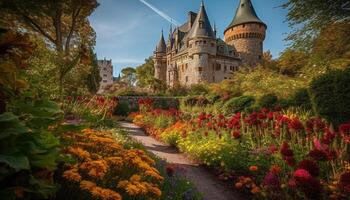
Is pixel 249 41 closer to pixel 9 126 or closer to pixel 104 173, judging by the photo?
pixel 104 173

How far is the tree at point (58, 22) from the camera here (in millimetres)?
7259

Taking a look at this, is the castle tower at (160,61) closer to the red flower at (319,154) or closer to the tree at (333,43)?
the tree at (333,43)

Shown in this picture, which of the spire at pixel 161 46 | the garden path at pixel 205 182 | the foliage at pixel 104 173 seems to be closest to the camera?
the foliage at pixel 104 173

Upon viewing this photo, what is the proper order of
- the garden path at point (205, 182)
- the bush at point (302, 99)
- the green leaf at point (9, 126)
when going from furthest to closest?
1. the bush at point (302, 99)
2. the garden path at point (205, 182)
3. the green leaf at point (9, 126)

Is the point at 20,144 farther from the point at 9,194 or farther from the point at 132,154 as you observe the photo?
the point at 132,154

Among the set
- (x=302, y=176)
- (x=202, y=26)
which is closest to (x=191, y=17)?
(x=202, y=26)

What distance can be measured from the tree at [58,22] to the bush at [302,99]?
745cm

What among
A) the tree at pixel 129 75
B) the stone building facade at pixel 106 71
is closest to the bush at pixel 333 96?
the tree at pixel 129 75

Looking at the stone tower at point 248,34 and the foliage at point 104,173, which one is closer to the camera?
the foliage at point 104,173

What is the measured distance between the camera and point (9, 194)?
60.6 inches

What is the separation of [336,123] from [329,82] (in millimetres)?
1161

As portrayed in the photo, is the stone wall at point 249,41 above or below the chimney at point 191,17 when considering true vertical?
below

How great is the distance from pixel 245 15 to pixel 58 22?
4258 centimetres

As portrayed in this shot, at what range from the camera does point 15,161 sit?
1406 mm
